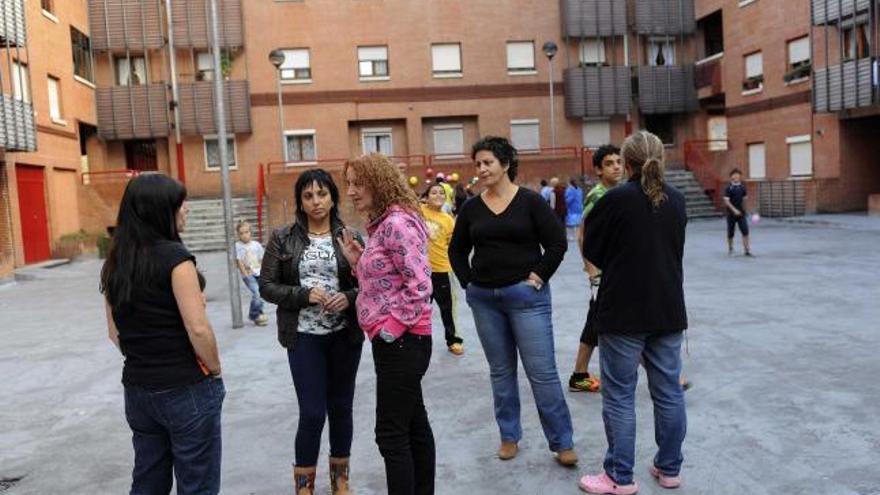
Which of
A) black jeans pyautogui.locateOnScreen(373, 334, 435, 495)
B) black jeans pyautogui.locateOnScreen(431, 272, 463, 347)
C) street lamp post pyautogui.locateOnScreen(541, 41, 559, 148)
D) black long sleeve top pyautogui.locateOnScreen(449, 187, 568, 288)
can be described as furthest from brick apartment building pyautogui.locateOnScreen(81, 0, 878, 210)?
black jeans pyautogui.locateOnScreen(373, 334, 435, 495)

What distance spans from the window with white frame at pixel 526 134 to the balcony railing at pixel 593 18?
13.1 feet

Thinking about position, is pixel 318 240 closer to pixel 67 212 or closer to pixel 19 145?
pixel 19 145

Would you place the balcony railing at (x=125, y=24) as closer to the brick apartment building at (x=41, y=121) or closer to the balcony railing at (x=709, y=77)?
the brick apartment building at (x=41, y=121)

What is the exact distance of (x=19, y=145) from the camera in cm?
1908

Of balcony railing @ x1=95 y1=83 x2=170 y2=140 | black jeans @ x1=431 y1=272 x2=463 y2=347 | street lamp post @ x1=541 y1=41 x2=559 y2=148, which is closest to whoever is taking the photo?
black jeans @ x1=431 y1=272 x2=463 y2=347

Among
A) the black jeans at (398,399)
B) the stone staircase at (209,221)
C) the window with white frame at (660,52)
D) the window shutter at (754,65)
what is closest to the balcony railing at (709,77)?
the window with white frame at (660,52)

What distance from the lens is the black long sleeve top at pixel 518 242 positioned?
14.2 feet

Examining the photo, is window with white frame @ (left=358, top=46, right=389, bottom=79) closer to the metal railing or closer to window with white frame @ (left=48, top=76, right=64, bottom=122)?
window with white frame @ (left=48, top=76, right=64, bottom=122)

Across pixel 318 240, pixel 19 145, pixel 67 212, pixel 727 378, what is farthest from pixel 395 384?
pixel 67 212

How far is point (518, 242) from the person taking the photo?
4.34 metres

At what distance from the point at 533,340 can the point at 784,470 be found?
1534 millimetres

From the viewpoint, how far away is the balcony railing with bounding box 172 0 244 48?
29547 mm

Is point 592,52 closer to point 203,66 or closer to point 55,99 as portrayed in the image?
point 203,66

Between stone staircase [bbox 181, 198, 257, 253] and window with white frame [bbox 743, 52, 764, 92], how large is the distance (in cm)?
1922
